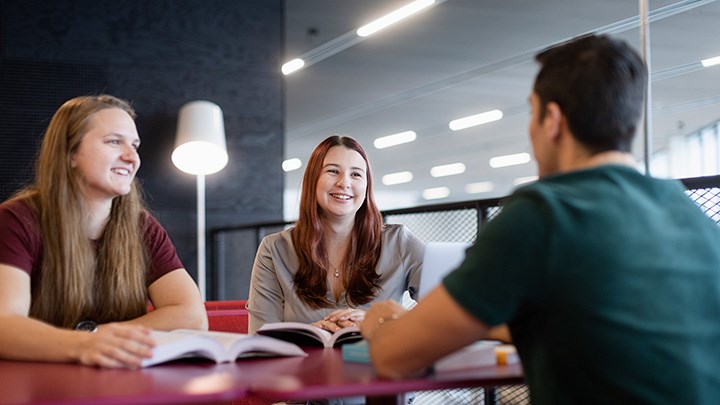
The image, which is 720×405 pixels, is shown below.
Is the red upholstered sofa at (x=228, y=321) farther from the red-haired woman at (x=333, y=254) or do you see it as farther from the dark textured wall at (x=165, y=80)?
the dark textured wall at (x=165, y=80)

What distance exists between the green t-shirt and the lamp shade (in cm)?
515

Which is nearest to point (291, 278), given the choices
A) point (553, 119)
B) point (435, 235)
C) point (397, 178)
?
point (553, 119)

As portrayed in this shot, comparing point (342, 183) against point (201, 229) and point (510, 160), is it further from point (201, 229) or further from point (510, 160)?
point (510, 160)

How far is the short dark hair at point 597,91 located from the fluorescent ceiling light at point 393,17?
6.95 m

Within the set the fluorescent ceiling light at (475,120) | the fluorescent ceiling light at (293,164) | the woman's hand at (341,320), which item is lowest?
the woman's hand at (341,320)

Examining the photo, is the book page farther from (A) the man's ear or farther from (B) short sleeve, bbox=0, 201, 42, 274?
(A) the man's ear

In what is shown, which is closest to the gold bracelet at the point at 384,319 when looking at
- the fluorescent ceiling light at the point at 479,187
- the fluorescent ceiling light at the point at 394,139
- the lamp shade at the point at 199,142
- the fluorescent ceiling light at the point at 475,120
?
the lamp shade at the point at 199,142

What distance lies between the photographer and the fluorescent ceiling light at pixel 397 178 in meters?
23.0

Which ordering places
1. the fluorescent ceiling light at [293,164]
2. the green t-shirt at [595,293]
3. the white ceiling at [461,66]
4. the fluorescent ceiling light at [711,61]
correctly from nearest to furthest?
the green t-shirt at [595,293] → the white ceiling at [461,66] → the fluorescent ceiling light at [711,61] → the fluorescent ceiling light at [293,164]

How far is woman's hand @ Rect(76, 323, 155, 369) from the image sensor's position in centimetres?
161

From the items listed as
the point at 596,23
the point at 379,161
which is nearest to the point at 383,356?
the point at 596,23

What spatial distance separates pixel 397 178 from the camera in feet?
78.1

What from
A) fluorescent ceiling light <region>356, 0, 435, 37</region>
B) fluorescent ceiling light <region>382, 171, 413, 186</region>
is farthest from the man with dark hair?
fluorescent ceiling light <region>382, 171, 413, 186</region>

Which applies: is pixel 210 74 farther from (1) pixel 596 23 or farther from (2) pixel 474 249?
(2) pixel 474 249
